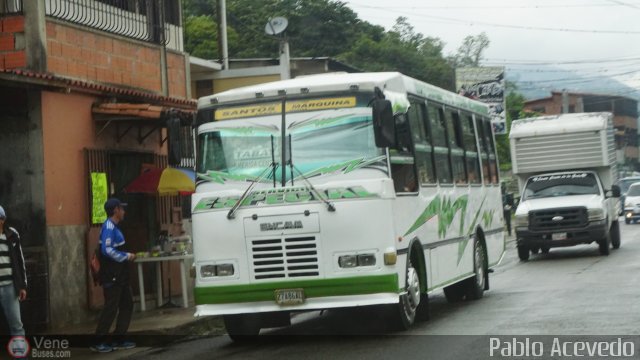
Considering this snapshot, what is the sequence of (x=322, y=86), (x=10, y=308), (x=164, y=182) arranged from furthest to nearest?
1. (x=164, y=182)
2. (x=322, y=86)
3. (x=10, y=308)

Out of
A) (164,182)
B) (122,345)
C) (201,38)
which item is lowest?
(122,345)

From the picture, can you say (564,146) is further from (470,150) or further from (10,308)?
(10,308)

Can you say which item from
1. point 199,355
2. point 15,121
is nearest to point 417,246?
point 199,355

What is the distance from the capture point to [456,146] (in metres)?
15.5

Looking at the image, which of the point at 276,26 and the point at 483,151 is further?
the point at 276,26

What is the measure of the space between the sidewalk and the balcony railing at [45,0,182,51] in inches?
186

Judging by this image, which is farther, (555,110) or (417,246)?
(555,110)

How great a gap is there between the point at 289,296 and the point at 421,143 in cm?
313

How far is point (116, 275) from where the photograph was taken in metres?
12.6

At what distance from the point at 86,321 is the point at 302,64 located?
2965 cm

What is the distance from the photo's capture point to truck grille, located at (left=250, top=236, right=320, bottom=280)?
11461 mm

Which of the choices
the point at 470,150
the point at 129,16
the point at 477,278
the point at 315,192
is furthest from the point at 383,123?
the point at 129,16

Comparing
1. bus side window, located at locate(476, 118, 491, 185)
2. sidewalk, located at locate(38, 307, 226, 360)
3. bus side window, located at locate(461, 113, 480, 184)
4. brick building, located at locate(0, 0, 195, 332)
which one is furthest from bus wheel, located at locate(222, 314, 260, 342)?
bus side window, located at locate(476, 118, 491, 185)

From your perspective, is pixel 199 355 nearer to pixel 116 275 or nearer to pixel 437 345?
pixel 116 275
